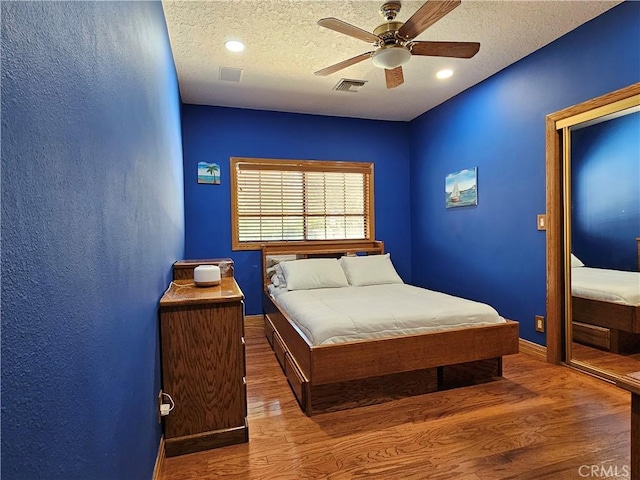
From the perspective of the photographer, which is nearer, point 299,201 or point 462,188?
point 462,188

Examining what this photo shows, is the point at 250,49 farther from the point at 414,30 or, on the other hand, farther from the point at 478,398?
the point at 478,398

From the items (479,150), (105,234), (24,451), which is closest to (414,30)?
(479,150)

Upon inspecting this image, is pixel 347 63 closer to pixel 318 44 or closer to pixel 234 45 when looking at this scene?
pixel 318 44

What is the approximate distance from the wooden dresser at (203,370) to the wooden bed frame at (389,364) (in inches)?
18.7

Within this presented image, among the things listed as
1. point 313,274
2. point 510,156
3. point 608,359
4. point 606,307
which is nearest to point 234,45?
point 313,274

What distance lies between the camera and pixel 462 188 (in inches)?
150

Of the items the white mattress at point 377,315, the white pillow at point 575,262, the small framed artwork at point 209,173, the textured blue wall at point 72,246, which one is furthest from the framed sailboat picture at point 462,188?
the textured blue wall at point 72,246

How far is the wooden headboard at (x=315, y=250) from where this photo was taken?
162 inches

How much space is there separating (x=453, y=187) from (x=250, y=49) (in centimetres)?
262

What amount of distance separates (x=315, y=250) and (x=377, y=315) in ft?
6.76

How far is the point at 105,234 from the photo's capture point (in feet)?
2.95

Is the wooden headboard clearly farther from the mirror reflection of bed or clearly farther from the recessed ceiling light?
the mirror reflection of bed

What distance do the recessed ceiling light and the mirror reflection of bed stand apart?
273cm

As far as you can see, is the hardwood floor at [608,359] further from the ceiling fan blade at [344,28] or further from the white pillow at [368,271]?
the ceiling fan blade at [344,28]
